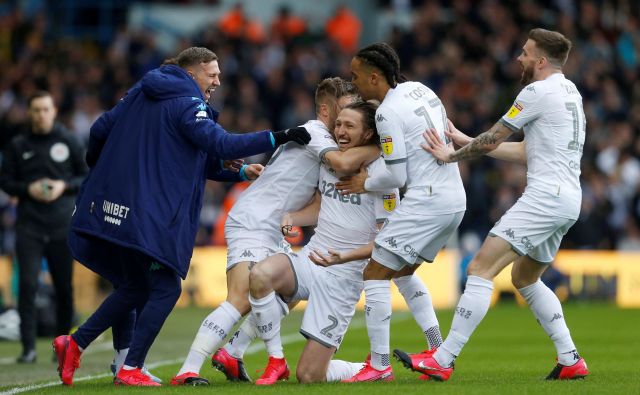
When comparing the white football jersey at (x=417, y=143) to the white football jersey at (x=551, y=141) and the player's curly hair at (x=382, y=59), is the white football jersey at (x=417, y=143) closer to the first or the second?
the player's curly hair at (x=382, y=59)

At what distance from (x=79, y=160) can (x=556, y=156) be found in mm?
5524

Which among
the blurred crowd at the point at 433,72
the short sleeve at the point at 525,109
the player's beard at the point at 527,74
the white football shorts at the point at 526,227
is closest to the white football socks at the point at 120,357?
the white football shorts at the point at 526,227

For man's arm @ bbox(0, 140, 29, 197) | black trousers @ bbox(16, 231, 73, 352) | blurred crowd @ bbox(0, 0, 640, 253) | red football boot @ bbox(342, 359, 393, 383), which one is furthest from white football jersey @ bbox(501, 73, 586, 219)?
blurred crowd @ bbox(0, 0, 640, 253)

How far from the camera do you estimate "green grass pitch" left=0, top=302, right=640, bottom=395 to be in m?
8.61

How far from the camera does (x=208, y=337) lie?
29.8ft

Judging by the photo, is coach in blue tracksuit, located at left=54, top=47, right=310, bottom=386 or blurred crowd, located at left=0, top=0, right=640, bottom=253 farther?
blurred crowd, located at left=0, top=0, right=640, bottom=253

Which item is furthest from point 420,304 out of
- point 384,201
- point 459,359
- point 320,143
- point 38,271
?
point 38,271

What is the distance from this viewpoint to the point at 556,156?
909 cm

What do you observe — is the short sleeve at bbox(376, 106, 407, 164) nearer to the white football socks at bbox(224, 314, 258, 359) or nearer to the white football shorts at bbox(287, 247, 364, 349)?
the white football shorts at bbox(287, 247, 364, 349)

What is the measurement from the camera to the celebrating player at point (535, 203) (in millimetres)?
8969

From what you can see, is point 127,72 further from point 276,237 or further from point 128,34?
point 276,237

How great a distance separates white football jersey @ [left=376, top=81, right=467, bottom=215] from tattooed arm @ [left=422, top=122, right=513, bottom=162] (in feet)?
0.21

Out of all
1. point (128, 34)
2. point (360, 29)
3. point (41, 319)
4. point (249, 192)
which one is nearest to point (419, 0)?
point (360, 29)

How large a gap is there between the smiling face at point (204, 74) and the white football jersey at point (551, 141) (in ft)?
6.68
